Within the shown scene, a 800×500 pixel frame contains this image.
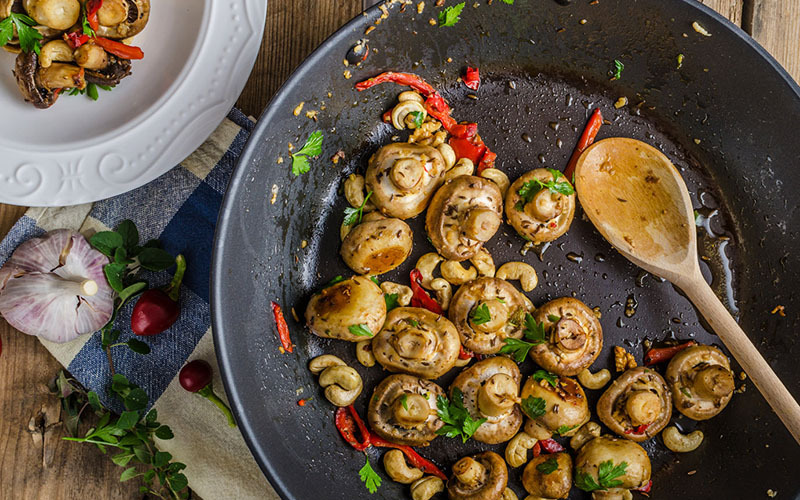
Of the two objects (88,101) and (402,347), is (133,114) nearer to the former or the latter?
(88,101)

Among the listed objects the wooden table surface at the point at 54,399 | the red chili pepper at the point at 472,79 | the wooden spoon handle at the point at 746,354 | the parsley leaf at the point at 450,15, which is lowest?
the wooden table surface at the point at 54,399

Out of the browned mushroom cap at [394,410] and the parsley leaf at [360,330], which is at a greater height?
the parsley leaf at [360,330]


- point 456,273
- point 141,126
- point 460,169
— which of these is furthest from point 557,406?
point 141,126

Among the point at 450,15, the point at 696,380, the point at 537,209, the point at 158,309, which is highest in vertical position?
the point at 450,15

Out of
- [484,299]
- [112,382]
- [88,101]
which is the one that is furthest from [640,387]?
[88,101]

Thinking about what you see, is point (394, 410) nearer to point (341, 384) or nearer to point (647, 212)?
point (341, 384)

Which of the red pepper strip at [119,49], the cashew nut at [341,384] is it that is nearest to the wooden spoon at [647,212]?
the cashew nut at [341,384]

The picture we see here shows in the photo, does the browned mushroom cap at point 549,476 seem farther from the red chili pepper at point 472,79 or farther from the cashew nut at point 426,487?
the red chili pepper at point 472,79

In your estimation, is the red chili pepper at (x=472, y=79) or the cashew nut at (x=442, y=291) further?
the red chili pepper at (x=472, y=79)
